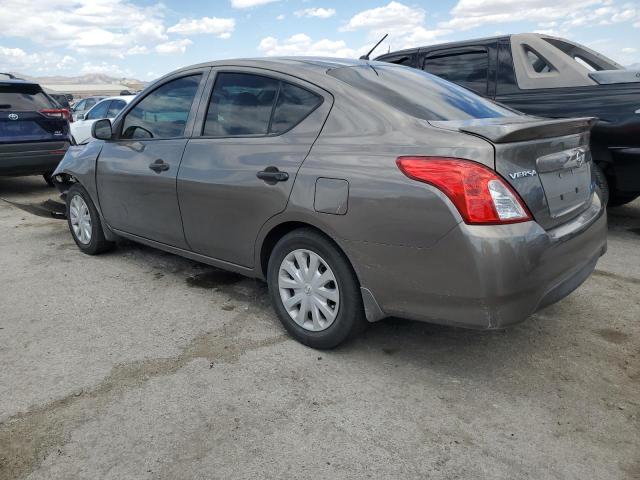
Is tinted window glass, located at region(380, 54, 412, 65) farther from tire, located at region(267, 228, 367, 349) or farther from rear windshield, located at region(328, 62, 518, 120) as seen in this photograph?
tire, located at region(267, 228, 367, 349)

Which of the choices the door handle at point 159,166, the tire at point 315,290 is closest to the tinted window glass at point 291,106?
the tire at point 315,290

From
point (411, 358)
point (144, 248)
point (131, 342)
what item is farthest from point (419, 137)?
point (144, 248)

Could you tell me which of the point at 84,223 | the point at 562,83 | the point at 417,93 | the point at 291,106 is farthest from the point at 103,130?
the point at 562,83

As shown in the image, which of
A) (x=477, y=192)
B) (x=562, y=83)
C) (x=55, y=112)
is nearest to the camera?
(x=477, y=192)

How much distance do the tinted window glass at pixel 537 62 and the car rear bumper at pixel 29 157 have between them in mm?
6349

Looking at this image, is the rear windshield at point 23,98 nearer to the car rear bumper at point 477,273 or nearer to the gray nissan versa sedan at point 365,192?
the gray nissan versa sedan at point 365,192

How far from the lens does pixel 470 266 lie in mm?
2352

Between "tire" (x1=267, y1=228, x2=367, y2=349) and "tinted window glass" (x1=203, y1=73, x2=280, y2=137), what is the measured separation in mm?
743

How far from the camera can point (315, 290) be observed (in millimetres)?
2973

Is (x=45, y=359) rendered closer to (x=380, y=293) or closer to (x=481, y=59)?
(x=380, y=293)

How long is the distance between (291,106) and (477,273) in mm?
1460

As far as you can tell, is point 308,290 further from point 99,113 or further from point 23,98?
point 99,113

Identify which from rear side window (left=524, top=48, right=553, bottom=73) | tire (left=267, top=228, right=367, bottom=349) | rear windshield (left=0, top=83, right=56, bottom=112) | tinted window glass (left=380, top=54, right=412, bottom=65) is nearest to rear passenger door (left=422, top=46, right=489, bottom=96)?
tinted window glass (left=380, top=54, right=412, bottom=65)

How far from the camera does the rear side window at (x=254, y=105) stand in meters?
3.09
